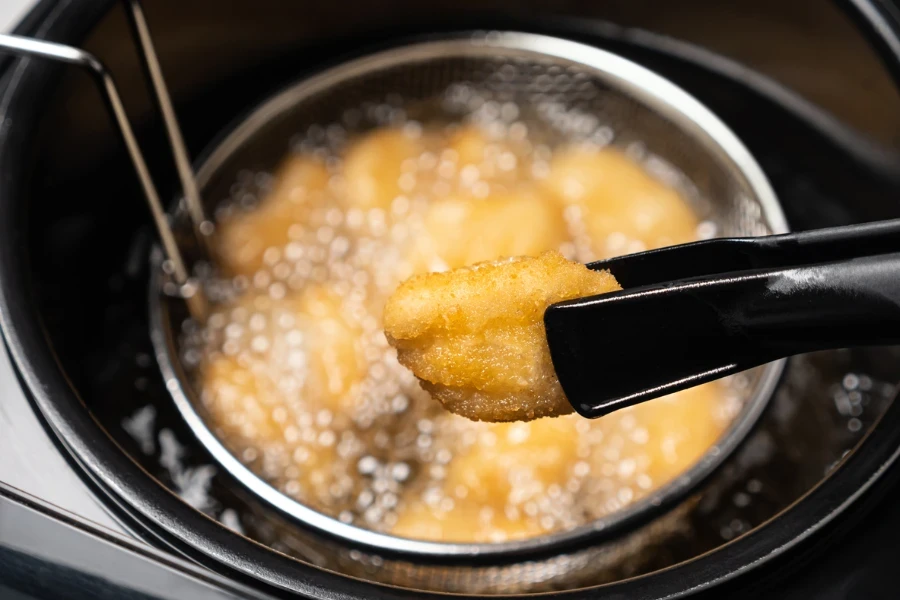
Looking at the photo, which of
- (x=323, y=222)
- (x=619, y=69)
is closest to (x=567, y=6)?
(x=619, y=69)

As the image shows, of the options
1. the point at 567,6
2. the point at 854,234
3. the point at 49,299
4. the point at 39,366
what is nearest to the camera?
the point at 854,234

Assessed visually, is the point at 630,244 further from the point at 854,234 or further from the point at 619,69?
the point at 854,234

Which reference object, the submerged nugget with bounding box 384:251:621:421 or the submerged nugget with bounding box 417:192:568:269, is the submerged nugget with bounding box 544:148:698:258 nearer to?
the submerged nugget with bounding box 417:192:568:269

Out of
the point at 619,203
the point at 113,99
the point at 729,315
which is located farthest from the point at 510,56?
the point at 729,315

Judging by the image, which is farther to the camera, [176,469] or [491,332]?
[176,469]

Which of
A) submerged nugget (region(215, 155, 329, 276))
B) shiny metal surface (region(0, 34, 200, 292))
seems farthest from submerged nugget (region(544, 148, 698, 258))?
shiny metal surface (region(0, 34, 200, 292))

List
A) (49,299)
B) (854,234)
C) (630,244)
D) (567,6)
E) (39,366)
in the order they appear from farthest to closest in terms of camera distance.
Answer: (567,6), (630,244), (49,299), (39,366), (854,234)

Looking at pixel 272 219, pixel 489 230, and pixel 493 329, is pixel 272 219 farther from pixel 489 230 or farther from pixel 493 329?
pixel 493 329
